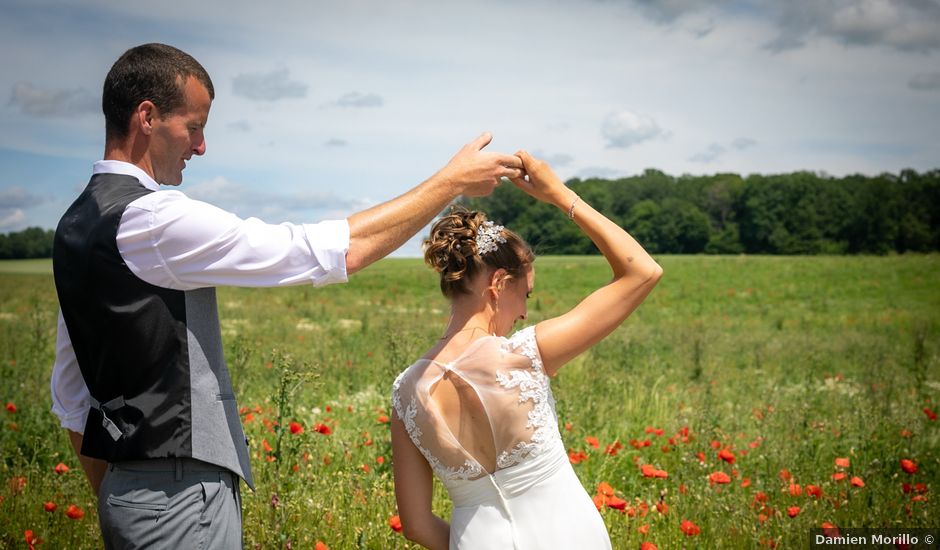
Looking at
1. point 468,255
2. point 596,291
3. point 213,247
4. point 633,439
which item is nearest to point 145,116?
point 213,247

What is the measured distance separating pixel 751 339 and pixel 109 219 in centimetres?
1810

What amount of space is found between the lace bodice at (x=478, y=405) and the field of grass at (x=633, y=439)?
1.35m

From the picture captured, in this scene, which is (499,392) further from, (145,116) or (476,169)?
(145,116)

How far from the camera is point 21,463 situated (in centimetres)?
616

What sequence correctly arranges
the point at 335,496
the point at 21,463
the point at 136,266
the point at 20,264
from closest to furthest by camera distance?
the point at 136,266
the point at 335,496
the point at 21,463
the point at 20,264

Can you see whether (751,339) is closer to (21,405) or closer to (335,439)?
(335,439)

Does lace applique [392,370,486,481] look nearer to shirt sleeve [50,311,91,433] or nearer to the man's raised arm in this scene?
the man's raised arm

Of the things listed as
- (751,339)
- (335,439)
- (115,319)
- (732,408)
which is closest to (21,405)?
(335,439)

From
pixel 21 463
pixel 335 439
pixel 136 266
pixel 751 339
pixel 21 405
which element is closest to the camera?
pixel 136 266

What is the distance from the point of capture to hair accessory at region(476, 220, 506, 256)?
2992 millimetres

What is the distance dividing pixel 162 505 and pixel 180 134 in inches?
49.1

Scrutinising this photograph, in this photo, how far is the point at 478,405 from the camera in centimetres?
294

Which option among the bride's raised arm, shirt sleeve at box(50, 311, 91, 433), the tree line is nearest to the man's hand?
the bride's raised arm

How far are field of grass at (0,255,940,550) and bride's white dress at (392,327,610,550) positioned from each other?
1.11m
